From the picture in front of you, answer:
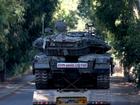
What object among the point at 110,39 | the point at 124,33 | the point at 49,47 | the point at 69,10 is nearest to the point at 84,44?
the point at 49,47

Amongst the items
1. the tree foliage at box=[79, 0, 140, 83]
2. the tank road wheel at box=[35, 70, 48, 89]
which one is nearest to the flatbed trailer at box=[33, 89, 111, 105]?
the tank road wheel at box=[35, 70, 48, 89]

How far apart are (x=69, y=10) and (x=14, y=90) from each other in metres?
49.8

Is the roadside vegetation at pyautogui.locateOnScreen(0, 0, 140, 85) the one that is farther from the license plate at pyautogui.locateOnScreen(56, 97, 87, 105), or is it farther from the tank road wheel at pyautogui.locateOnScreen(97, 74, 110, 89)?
the license plate at pyautogui.locateOnScreen(56, 97, 87, 105)

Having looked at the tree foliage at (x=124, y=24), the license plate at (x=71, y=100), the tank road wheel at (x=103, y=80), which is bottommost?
the license plate at (x=71, y=100)

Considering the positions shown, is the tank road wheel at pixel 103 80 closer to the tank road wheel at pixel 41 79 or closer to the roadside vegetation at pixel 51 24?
the tank road wheel at pixel 41 79

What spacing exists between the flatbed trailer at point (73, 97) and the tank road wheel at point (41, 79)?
19.0 inches

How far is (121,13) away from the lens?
35250 millimetres

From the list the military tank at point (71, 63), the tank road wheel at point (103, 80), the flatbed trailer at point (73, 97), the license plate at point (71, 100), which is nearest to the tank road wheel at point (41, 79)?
the military tank at point (71, 63)

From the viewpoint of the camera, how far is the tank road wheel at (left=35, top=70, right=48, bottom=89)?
18.2 metres

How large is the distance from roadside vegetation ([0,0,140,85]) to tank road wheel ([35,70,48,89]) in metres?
8.74

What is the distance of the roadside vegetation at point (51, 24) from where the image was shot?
29172 mm

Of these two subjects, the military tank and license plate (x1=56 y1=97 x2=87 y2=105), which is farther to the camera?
the military tank

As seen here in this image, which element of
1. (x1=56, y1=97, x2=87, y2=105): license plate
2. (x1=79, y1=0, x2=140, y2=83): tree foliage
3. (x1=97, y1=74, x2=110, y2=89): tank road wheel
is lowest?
(x1=56, y1=97, x2=87, y2=105): license plate

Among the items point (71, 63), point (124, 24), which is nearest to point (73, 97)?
point (71, 63)
